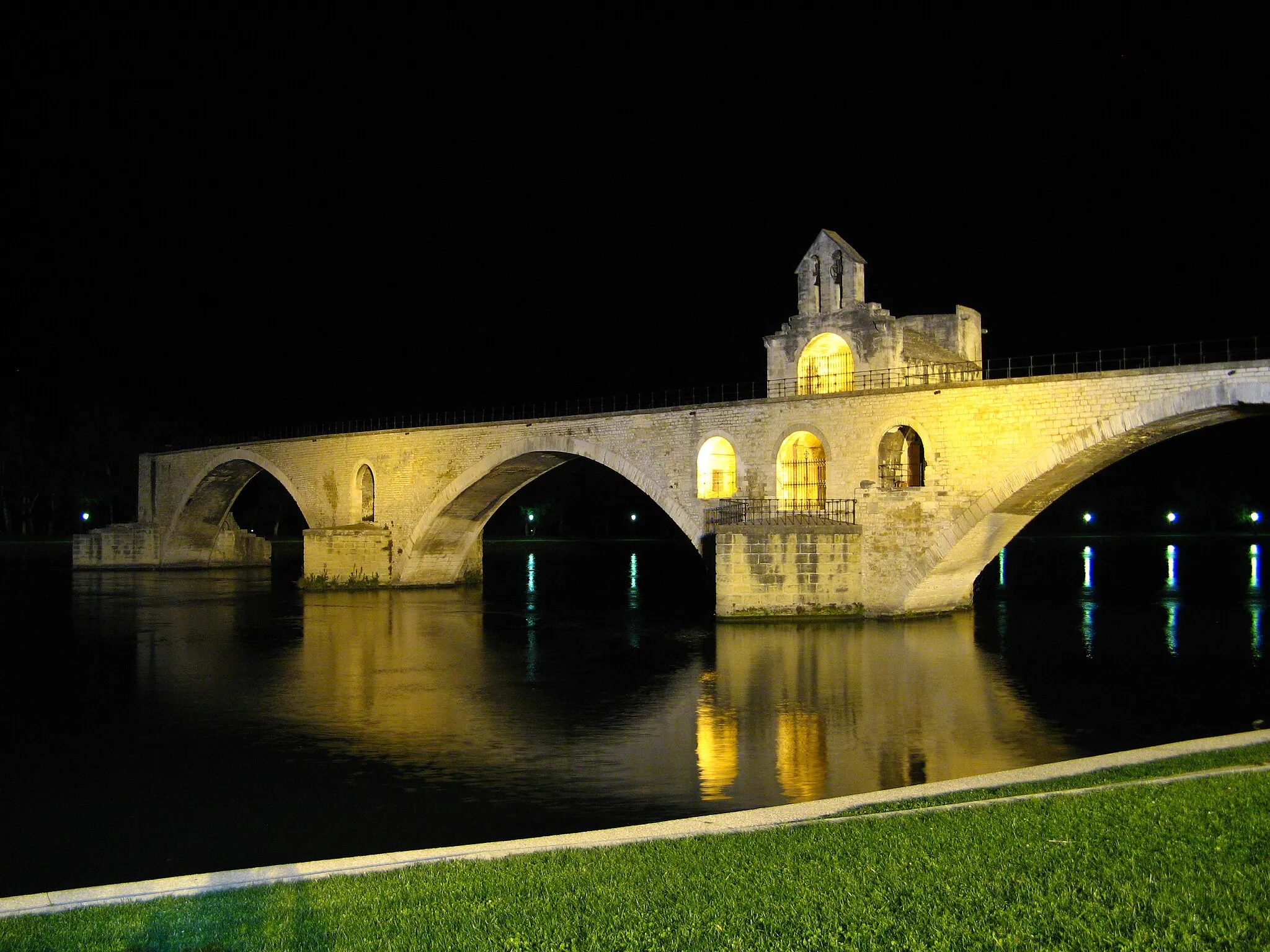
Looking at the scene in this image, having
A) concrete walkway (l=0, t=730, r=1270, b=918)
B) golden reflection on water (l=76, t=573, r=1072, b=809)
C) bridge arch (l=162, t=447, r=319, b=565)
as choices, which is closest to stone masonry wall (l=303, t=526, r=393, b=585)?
golden reflection on water (l=76, t=573, r=1072, b=809)

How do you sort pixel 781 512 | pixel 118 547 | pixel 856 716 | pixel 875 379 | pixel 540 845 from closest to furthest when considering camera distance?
1. pixel 540 845
2. pixel 856 716
3. pixel 781 512
4. pixel 875 379
5. pixel 118 547

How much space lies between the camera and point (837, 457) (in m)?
27.6

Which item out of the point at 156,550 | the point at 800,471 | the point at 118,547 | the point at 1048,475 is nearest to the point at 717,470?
the point at 800,471

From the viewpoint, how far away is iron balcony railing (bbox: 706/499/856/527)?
27.2 meters

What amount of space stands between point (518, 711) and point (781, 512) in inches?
536

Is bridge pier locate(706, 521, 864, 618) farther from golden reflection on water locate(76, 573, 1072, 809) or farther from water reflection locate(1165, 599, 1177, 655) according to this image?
water reflection locate(1165, 599, 1177, 655)

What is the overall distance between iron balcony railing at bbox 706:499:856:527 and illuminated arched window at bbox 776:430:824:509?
0.39 feet

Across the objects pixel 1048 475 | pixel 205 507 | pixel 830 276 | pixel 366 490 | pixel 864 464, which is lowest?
pixel 205 507

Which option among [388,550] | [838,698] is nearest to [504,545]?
[388,550]

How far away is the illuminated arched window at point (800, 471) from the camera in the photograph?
2897 cm

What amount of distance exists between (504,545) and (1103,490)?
131 ft

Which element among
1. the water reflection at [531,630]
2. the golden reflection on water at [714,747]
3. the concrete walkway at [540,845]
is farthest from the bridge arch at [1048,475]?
the concrete walkway at [540,845]

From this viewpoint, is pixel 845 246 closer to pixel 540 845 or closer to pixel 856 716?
pixel 856 716

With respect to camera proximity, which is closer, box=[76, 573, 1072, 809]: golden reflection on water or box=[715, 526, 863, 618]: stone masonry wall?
box=[76, 573, 1072, 809]: golden reflection on water
